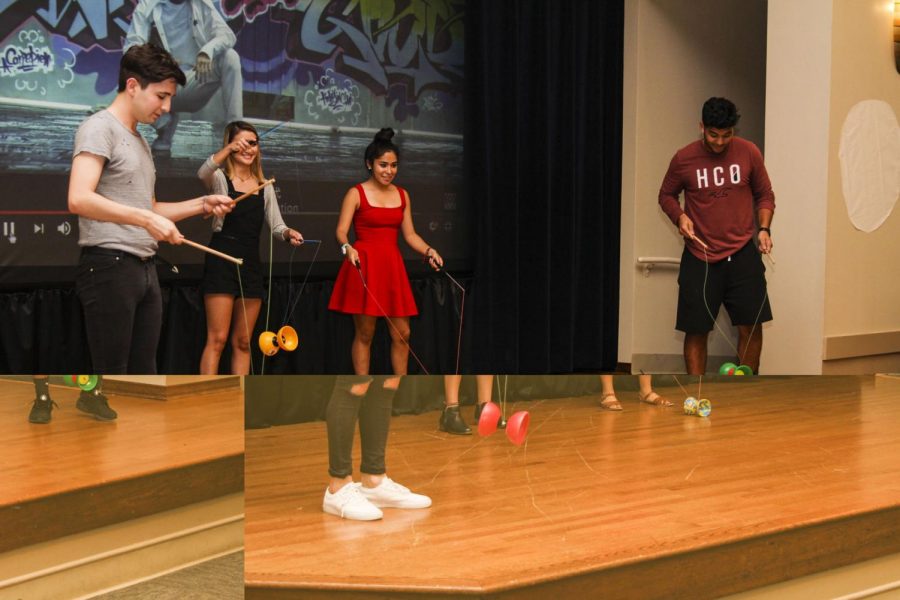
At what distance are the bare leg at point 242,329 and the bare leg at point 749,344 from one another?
197cm

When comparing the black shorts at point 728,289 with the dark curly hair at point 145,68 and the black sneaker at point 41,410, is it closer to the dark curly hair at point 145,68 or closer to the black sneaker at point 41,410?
the dark curly hair at point 145,68

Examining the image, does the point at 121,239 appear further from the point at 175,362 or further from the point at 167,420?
the point at 167,420

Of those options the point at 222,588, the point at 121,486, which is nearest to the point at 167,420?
the point at 121,486

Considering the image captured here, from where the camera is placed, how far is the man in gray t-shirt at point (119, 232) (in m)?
2.69

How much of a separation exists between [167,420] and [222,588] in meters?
0.21

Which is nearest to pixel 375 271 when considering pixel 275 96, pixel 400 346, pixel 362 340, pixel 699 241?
pixel 362 340

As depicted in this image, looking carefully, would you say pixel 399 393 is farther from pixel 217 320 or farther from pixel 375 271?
pixel 375 271

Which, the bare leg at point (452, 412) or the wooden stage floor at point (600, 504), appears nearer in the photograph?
the wooden stage floor at point (600, 504)

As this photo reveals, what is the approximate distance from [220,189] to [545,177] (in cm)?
211

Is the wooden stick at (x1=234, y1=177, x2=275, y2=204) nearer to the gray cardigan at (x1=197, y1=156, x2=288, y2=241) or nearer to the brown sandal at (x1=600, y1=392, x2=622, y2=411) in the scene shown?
the gray cardigan at (x1=197, y1=156, x2=288, y2=241)

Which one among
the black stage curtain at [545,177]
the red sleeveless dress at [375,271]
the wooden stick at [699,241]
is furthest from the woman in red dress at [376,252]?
the wooden stick at [699,241]

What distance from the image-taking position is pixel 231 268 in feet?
12.3

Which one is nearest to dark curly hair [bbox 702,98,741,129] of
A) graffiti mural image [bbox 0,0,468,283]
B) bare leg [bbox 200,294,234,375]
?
graffiti mural image [bbox 0,0,468,283]

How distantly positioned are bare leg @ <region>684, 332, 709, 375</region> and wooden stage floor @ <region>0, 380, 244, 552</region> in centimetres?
319
